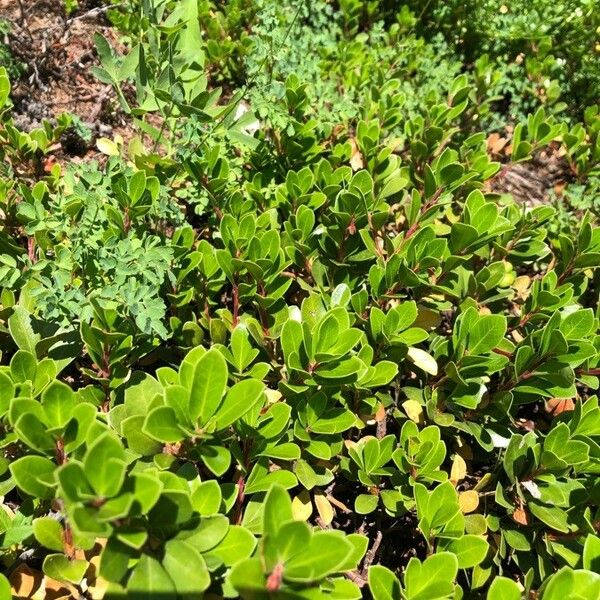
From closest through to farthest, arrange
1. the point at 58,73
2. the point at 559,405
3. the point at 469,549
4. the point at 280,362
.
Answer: the point at 469,549, the point at 280,362, the point at 559,405, the point at 58,73

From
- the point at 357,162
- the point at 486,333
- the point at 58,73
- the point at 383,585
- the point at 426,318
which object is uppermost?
the point at 58,73

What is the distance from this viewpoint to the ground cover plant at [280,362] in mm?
1321

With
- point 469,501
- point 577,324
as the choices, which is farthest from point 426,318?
point 469,501

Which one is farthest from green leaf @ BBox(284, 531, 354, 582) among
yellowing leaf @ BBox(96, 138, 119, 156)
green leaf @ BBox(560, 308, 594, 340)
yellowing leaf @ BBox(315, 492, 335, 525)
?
yellowing leaf @ BBox(96, 138, 119, 156)

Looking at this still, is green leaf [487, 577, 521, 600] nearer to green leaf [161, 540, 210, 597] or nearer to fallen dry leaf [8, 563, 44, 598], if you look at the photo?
green leaf [161, 540, 210, 597]

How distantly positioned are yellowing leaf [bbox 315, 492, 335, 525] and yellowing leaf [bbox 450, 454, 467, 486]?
453 mm

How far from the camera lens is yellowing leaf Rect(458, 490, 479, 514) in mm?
1953

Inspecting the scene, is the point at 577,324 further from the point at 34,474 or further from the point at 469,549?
the point at 34,474

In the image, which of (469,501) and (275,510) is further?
(469,501)

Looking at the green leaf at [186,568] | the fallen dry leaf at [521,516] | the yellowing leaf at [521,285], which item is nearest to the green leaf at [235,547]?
the green leaf at [186,568]

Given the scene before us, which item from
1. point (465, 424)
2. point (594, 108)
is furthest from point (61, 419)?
point (594, 108)

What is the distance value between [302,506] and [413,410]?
542 mm

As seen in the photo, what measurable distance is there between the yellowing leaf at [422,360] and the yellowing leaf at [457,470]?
0.32 meters

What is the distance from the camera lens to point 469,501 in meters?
1.96
